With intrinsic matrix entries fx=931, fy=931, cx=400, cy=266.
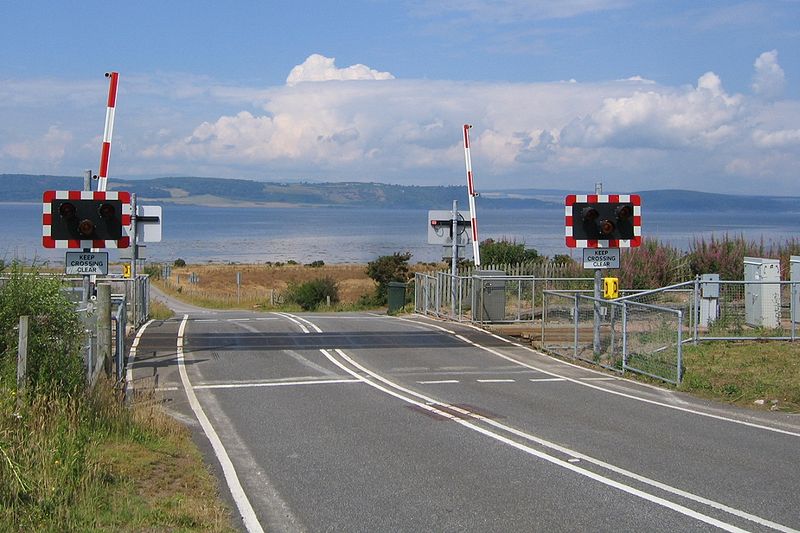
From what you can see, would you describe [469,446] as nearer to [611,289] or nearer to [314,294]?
[611,289]

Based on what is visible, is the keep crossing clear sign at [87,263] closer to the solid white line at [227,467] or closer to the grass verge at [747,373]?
the solid white line at [227,467]

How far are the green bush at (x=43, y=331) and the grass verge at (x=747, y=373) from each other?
9.22 meters

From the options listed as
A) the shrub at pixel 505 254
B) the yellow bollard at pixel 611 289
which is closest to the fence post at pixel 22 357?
the yellow bollard at pixel 611 289

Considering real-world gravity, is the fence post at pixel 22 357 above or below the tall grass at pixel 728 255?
below

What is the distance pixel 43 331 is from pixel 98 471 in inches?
142

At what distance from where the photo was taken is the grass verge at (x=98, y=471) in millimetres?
6848

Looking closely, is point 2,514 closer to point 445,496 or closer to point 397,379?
point 445,496

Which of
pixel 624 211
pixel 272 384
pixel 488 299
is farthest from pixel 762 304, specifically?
pixel 272 384

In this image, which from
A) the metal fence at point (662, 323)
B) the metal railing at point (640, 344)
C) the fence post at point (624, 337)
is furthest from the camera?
the fence post at point (624, 337)

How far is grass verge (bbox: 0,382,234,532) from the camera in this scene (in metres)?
6.85

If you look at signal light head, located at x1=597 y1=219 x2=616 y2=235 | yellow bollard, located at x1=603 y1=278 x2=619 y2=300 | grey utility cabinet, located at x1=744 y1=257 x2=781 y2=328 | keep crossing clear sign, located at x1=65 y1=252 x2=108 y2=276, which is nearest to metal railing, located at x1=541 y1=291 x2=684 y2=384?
yellow bollard, located at x1=603 y1=278 x2=619 y2=300

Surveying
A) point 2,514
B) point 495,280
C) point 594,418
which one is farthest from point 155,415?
point 495,280

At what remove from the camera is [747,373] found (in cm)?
1523

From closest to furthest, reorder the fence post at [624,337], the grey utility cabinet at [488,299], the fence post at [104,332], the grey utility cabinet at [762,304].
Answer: the fence post at [104,332], the fence post at [624,337], the grey utility cabinet at [762,304], the grey utility cabinet at [488,299]
